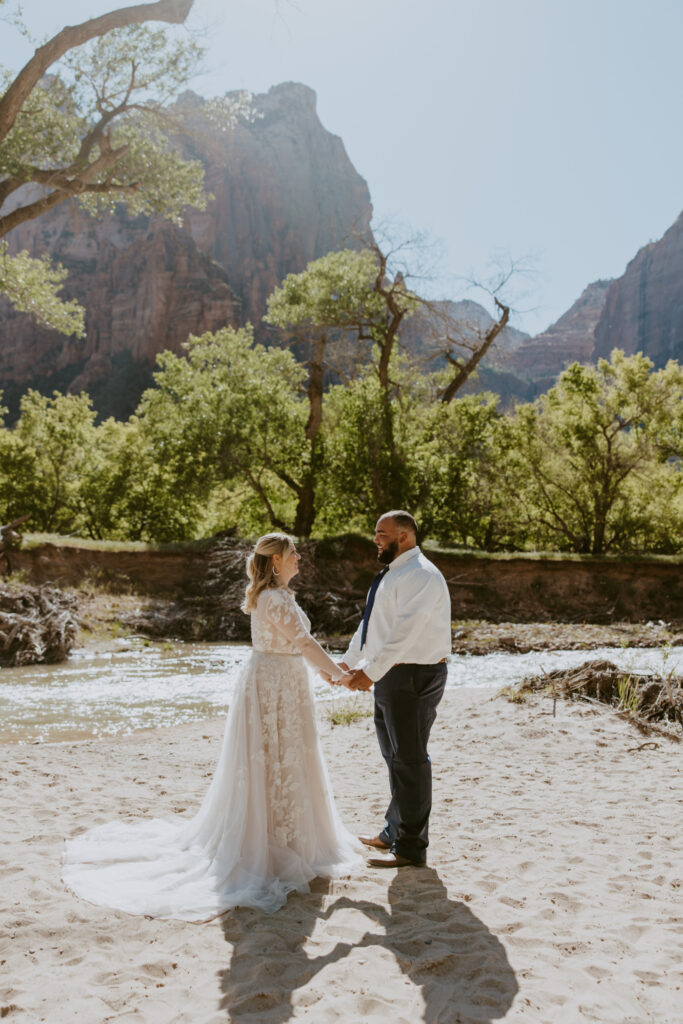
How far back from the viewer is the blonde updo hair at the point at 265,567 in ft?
15.3

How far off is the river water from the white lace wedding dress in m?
5.14

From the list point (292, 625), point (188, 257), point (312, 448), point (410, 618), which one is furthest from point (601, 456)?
point (188, 257)

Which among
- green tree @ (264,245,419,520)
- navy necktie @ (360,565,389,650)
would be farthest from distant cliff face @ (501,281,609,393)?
navy necktie @ (360,565,389,650)

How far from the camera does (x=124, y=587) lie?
20750 mm

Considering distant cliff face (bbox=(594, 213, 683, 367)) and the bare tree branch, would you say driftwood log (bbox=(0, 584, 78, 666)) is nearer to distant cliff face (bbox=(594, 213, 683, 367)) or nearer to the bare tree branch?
the bare tree branch

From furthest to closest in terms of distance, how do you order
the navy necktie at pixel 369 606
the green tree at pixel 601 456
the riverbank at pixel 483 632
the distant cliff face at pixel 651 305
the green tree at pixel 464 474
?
1. the distant cliff face at pixel 651 305
2. the green tree at pixel 601 456
3. the green tree at pixel 464 474
4. the riverbank at pixel 483 632
5. the navy necktie at pixel 369 606

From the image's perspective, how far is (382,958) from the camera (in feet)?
11.2

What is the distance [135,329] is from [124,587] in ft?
299

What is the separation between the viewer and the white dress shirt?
452 centimetres

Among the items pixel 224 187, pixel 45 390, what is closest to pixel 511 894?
pixel 45 390

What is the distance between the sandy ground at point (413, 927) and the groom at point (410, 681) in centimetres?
25

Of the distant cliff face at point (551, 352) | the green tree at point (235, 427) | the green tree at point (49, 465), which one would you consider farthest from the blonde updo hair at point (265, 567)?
the distant cliff face at point (551, 352)

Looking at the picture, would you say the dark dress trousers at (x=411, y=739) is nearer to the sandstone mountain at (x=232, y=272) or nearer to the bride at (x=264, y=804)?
the bride at (x=264, y=804)

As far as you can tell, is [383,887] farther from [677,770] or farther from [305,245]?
[305,245]
